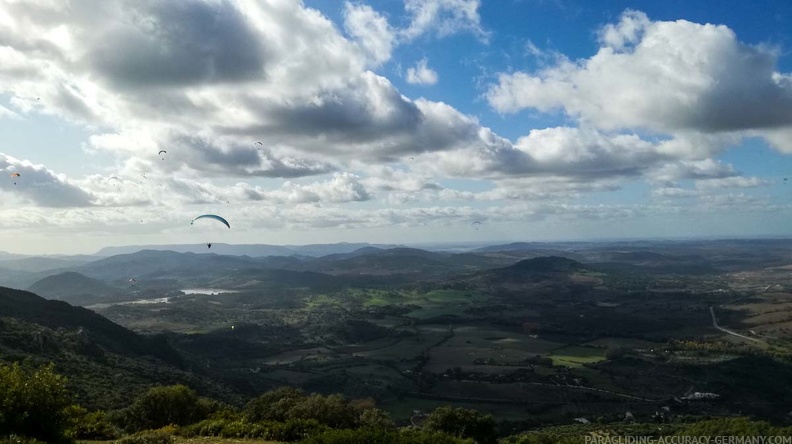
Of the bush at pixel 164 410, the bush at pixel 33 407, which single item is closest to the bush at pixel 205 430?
the bush at pixel 164 410

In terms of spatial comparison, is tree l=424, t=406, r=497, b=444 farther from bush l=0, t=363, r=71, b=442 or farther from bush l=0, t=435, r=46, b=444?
bush l=0, t=435, r=46, b=444

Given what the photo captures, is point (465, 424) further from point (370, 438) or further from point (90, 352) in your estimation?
point (90, 352)

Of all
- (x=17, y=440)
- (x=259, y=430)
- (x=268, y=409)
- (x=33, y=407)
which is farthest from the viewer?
(x=268, y=409)

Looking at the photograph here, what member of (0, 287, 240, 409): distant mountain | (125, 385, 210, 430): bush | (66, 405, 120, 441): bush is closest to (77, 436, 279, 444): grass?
(66, 405, 120, 441): bush

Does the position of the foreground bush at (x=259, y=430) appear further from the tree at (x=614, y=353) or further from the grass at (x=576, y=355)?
the tree at (x=614, y=353)

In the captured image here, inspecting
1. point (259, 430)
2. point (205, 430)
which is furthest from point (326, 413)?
point (205, 430)

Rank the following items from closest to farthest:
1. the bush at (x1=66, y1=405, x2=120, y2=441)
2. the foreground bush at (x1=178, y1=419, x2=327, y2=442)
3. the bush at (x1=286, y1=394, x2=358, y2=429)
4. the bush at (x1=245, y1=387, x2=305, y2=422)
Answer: the bush at (x1=66, y1=405, x2=120, y2=441)
the foreground bush at (x1=178, y1=419, x2=327, y2=442)
the bush at (x1=286, y1=394, x2=358, y2=429)
the bush at (x1=245, y1=387, x2=305, y2=422)
